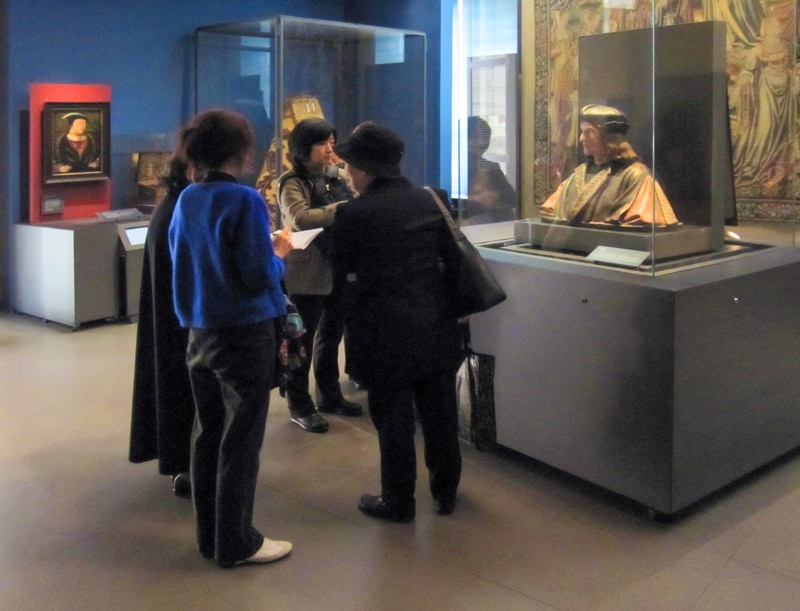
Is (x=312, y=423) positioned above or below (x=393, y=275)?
below

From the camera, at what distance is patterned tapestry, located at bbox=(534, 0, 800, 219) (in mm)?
3947

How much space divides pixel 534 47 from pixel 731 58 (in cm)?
89

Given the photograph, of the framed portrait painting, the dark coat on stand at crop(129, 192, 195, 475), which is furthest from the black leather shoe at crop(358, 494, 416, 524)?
the framed portrait painting

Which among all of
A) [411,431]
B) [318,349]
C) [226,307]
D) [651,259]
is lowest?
[411,431]

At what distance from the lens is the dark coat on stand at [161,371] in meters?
3.33

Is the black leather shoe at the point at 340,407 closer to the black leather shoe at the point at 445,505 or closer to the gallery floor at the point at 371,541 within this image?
the gallery floor at the point at 371,541

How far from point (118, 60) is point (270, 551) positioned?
19.0 feet

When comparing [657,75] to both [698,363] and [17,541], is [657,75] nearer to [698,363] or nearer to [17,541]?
[698,363]

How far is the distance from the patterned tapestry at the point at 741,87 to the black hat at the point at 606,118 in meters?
0.11

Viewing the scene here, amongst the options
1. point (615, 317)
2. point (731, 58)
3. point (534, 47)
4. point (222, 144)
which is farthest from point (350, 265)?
point (731, 58)

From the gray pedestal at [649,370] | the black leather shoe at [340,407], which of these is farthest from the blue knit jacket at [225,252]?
the black leather shoe at [340,407]

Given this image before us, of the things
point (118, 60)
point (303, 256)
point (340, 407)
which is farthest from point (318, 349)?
A: point (118, 60)

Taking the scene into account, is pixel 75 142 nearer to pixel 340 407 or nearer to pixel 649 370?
pixel 340 407

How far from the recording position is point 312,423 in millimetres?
4543
